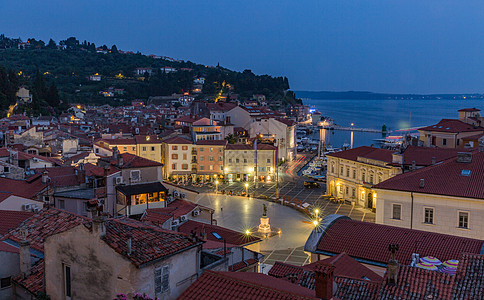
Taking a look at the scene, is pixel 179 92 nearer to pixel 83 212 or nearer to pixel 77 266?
pixel 83 212

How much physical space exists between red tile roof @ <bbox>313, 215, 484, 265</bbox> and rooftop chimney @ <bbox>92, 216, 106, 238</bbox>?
10058 millimetres

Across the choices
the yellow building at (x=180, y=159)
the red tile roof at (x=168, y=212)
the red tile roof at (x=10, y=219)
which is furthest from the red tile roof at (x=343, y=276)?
the yellow building at (x=180, y=159)

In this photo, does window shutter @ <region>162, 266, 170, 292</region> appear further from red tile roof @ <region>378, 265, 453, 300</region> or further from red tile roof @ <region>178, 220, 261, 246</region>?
red tile roof @ <region>178, 220, 261, 246</region>

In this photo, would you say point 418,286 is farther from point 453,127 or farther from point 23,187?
point 453,127

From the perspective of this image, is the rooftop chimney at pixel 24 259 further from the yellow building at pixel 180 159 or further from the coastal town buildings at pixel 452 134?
the coastal town buildings at pixel 452 134

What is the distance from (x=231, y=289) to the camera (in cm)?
851

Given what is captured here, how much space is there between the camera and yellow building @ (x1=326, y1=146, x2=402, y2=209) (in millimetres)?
38250

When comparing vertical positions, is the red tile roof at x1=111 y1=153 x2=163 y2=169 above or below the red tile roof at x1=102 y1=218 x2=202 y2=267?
below

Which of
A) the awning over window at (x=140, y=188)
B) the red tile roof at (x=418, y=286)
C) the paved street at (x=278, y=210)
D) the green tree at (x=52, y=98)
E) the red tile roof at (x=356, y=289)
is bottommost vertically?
the paved street at (x=278, y=210)

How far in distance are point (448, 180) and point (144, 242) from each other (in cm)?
1922

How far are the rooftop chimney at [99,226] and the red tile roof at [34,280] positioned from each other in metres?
2.85

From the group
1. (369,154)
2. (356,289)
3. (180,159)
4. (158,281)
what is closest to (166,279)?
(158,281)

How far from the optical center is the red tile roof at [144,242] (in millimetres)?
8258

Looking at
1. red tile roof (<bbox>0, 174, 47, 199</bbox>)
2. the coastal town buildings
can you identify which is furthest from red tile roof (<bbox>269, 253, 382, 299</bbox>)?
the coastal town buildings
